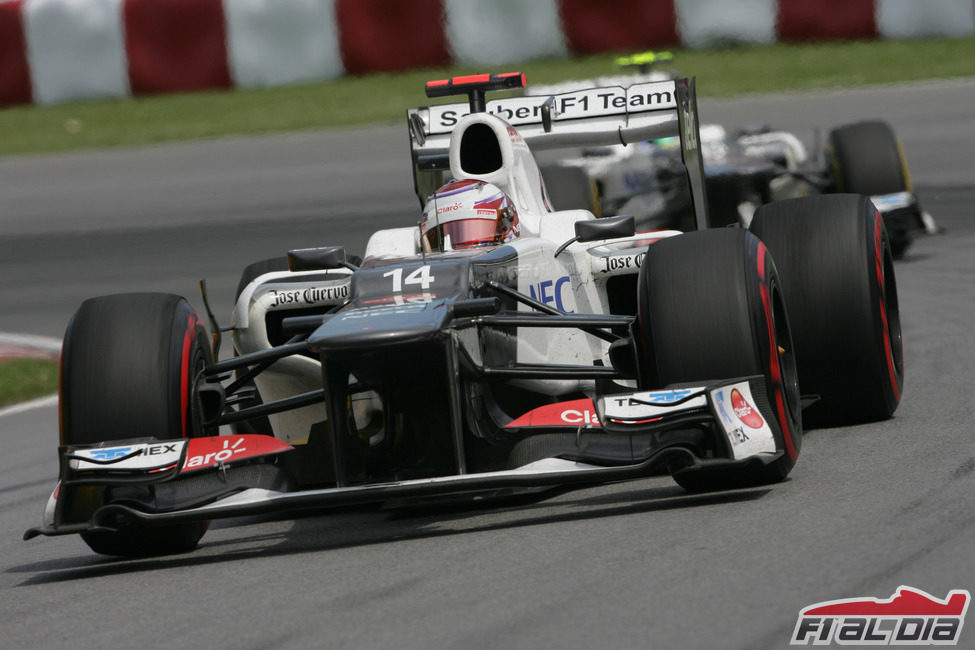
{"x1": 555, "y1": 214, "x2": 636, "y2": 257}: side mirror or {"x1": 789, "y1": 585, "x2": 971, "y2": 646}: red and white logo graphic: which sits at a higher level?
{"x1": 555, "y1": 214, "x2": 636, "y2": 257}: side mirror

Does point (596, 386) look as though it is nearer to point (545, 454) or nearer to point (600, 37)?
point (545, 454)

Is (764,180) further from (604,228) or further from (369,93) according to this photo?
(369,93)

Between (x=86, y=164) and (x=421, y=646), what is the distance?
55.7 feet

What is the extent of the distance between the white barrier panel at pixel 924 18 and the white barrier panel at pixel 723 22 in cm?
138

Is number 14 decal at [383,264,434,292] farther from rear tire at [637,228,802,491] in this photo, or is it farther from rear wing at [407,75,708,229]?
rear wing at [407,75,708,229]

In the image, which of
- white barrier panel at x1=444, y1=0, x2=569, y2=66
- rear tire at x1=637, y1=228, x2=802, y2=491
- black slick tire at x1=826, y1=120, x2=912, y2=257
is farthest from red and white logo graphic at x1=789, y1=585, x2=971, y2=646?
white barrier panel at x1=444, y1=0, x2=569, y2=66

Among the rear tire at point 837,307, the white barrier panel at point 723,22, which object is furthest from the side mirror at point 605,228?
the white barrier panel at point 723,22

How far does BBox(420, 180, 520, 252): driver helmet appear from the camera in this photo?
708 cm

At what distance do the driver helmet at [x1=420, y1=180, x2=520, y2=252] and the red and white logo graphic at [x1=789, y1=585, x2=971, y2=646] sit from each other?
318cm

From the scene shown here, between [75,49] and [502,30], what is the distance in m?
5.75

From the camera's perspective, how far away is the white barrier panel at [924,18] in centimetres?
1916

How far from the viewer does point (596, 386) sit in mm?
6980

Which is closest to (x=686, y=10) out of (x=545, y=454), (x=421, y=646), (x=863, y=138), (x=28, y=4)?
(x=863, y=138)

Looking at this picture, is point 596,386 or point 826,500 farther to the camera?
point 596,386
